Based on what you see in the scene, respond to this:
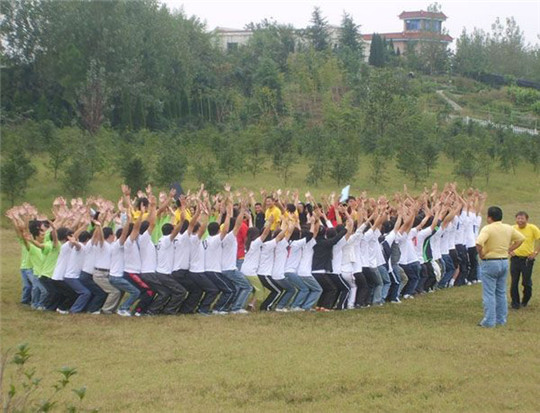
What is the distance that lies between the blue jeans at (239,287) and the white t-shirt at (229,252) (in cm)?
8

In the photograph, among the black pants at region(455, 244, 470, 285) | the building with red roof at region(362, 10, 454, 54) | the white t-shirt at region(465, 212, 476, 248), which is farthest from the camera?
the building with red roof at region(362, 10, 454, 54)

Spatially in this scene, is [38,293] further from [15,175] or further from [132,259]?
[15,175]

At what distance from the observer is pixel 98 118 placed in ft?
118

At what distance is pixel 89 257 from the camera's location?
1220 cm

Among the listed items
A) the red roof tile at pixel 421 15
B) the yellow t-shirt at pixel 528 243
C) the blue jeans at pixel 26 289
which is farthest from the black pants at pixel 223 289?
the red roof tile at pixel 421 15

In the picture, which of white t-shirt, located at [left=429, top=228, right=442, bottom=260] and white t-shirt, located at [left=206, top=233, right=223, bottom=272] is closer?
white t-shirt, located at [left=206, top=233, right=223, bottom=272]

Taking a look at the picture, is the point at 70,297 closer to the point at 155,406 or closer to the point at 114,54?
the point at 155,406

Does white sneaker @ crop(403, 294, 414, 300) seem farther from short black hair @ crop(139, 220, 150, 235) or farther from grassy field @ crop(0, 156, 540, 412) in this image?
short black hair @ crop(139, 220, 150, 235)

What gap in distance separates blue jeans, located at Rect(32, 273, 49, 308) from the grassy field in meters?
0.34

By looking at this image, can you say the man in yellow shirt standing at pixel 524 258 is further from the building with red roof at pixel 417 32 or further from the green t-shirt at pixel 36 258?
the building with red roof at pixel 417 32

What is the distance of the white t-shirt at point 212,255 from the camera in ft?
39.7

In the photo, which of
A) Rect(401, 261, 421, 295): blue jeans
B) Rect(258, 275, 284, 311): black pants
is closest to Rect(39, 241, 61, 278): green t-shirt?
Rect(258, 275, 284, 311): black pants

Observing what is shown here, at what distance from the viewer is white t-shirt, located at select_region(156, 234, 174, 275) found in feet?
39.5

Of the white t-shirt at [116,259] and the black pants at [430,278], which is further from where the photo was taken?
the black pants at [430,278]
